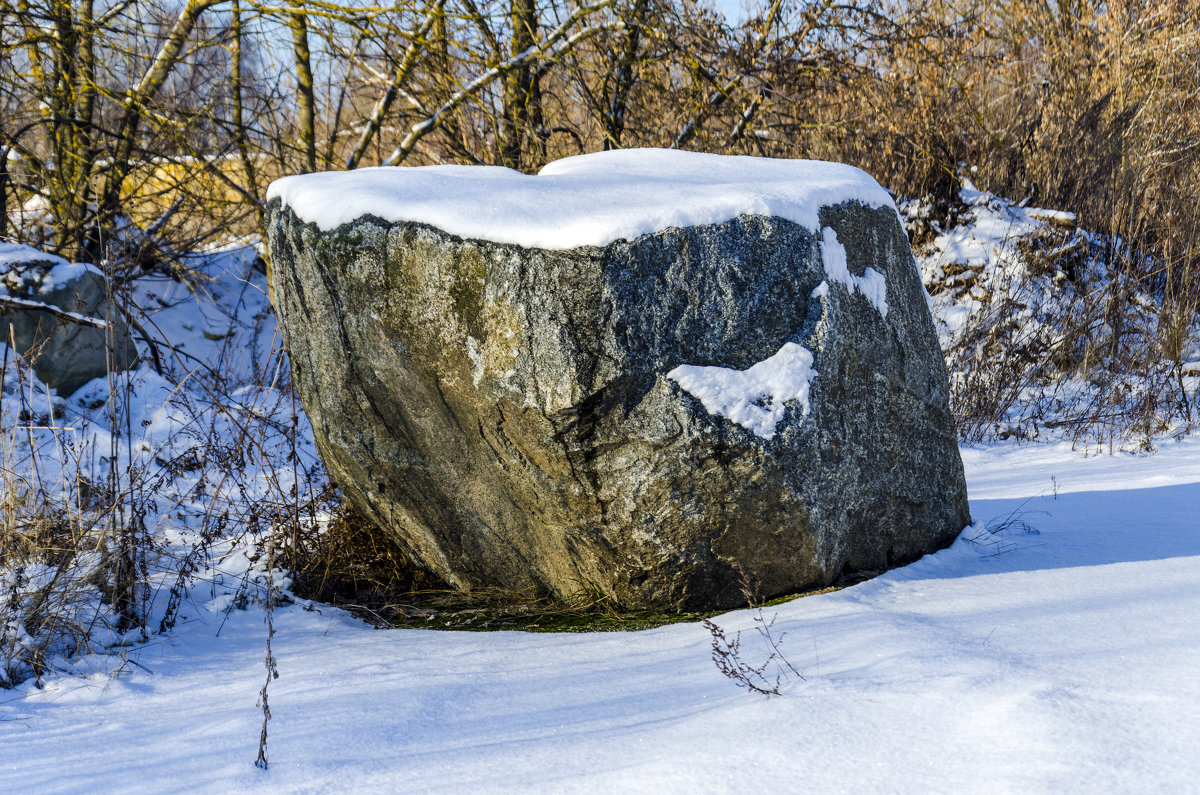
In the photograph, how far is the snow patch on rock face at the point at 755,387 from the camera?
7.72 feet

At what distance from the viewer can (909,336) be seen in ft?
9.36

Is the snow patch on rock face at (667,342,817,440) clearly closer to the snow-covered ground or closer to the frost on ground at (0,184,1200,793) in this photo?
the frost on ground at (0,184,1200,793)

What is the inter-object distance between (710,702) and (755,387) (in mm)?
876

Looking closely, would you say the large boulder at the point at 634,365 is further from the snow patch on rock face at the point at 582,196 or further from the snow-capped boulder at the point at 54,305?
the snow-capped boulder at the point at 54,305

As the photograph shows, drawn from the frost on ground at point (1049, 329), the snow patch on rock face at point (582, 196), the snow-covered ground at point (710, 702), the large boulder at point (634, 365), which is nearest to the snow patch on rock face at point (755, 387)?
the large boulder at point (634, 365)

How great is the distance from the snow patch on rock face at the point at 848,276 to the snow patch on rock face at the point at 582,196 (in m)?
0.09

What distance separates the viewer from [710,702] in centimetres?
195

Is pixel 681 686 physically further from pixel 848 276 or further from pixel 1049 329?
pixel 1049 329

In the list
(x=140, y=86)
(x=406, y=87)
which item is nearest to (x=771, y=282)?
(x=406, y=87)

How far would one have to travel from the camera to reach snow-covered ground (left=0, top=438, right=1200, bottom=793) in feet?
5.22

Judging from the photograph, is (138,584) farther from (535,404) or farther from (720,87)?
(720,87)

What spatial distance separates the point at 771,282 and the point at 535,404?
77 centimetres

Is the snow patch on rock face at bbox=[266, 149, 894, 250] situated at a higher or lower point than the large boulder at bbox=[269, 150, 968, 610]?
higher

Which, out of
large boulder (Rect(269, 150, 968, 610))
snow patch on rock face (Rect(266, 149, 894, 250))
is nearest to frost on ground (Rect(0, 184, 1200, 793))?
large boulder (Rect(269, 150, 968, 610))
